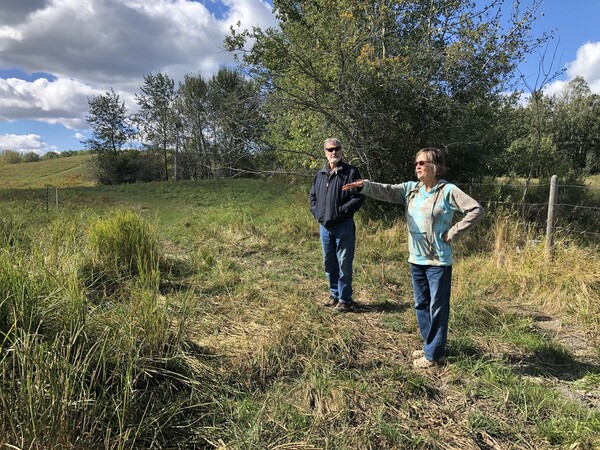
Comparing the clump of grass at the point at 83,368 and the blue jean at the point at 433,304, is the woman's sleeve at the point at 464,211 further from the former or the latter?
the clump of grass at the point at 83,368

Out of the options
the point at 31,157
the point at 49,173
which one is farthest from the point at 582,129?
the point at 31,157

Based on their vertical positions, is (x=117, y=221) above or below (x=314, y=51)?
below

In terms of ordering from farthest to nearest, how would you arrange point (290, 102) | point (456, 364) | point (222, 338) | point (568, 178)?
point (568, 178) → point (290, 102) → point (222, 338) → point (456, 364)

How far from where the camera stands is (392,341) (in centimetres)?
346

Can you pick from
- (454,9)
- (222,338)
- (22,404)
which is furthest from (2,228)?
(454,9)

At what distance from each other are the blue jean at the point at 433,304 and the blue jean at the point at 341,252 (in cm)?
110

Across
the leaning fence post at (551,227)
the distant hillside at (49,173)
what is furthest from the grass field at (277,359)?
the distant hillside at (49,173)

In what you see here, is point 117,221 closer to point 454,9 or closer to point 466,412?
point 466,412

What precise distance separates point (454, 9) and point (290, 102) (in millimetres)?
4315

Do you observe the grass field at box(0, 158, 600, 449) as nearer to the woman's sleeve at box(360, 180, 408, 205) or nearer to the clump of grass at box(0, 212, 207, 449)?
the clump of grass at box(0, 212, 207, 449)

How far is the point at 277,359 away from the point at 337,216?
1604 millimetres

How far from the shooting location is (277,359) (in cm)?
294

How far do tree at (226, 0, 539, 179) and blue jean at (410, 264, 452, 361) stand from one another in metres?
5.05

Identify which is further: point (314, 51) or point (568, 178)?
point (568, 178)
